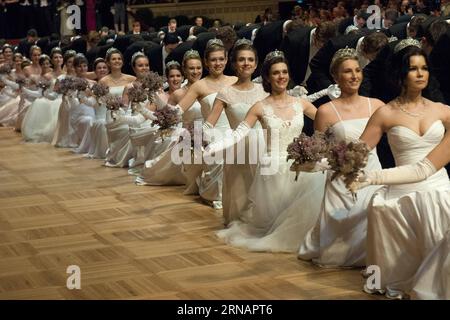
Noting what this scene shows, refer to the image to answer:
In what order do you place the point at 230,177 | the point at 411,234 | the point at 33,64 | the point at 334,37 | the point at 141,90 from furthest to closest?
1. the point at 33,64
2. the point at 141,90
3. the point at 334,37
4. the point at 230,177
5. the point at 411,234

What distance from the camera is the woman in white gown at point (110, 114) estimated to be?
1008 centimetres

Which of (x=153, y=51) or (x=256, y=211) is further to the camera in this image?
(x=153, y=51)

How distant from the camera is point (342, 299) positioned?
491 cm

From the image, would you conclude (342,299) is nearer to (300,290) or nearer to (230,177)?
(300,290)

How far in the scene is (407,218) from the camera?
4.86 m

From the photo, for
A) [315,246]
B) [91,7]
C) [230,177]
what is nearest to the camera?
[315,246]

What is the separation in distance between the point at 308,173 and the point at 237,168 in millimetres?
733

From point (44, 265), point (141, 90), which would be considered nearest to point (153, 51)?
point (141, 90)

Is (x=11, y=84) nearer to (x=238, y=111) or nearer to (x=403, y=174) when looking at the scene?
(x=238, y=111)

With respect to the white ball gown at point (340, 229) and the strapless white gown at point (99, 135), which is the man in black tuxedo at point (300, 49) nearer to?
the white ball gown at point (340, 229)

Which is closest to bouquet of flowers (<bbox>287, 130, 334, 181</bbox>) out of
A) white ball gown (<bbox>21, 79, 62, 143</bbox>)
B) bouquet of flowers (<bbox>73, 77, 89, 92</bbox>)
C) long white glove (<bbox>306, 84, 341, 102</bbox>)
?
long white glove (<bbox>306, 84, 341, 102</bbox>)

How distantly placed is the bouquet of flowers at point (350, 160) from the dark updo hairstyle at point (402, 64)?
0.47m

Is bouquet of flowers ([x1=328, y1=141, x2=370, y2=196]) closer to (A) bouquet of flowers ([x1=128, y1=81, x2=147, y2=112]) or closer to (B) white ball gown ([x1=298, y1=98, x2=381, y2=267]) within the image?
(B) white ball gown ([x1=298, y1=98, x2=381, y2=267])

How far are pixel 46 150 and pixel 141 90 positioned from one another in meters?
3.46
